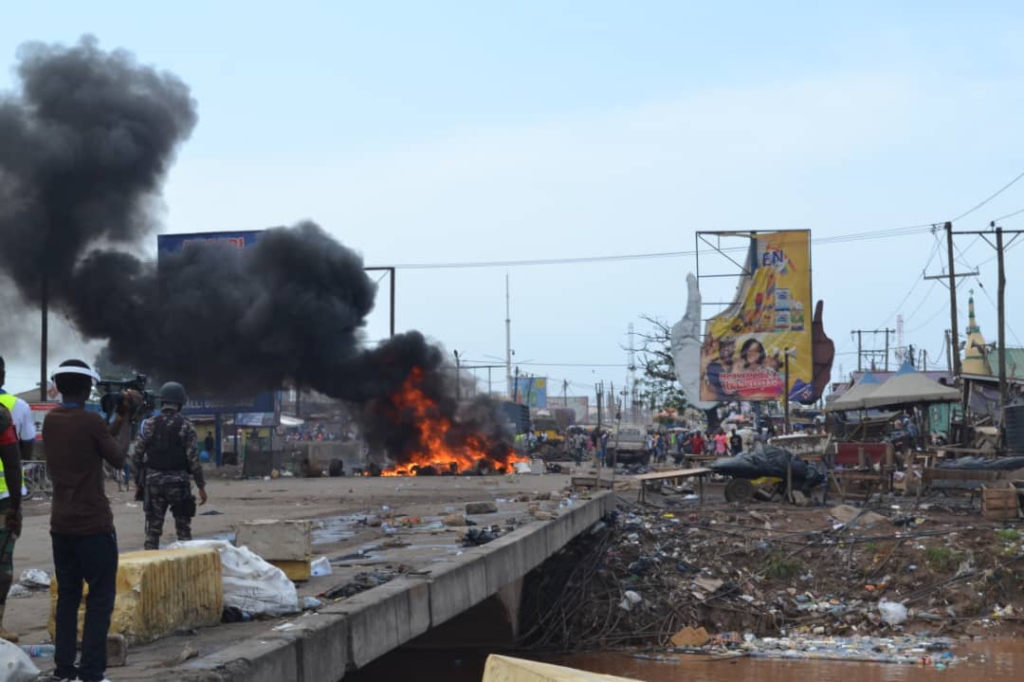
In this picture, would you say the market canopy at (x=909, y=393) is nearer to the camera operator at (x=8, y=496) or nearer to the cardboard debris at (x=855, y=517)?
the cardboard debris at (x=855, y=517)

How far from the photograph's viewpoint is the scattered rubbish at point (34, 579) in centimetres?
918

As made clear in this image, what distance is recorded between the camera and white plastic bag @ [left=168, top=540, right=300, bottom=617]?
23.4ft

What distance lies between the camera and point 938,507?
20.5 metres

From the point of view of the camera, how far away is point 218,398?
4084cm

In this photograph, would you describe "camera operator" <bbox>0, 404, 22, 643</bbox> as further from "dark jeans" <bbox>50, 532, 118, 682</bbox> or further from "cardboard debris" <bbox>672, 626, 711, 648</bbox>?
"cardboard debris" <bbox>672, 626, 711, 648</bbox>

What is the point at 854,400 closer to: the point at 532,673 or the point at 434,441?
the point at 434,441

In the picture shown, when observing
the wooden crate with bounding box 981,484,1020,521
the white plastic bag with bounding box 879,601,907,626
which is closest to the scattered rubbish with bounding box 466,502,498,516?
the white plastic bag with bounding box 879,601,907,626

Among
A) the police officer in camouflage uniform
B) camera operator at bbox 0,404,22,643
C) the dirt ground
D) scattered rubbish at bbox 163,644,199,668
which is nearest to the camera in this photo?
scattered rubbish at bbox 163,644,199,668

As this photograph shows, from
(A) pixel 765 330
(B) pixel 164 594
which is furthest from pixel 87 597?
(A) pixel 765 330

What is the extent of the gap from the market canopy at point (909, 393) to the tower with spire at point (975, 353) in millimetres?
26721

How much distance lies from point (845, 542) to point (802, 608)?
222 centimetres

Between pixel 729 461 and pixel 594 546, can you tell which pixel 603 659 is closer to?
pixel 594 546

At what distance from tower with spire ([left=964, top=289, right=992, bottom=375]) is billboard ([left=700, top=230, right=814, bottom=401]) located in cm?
1925

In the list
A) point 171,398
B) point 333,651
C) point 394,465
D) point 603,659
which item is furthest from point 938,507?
point 394,465
